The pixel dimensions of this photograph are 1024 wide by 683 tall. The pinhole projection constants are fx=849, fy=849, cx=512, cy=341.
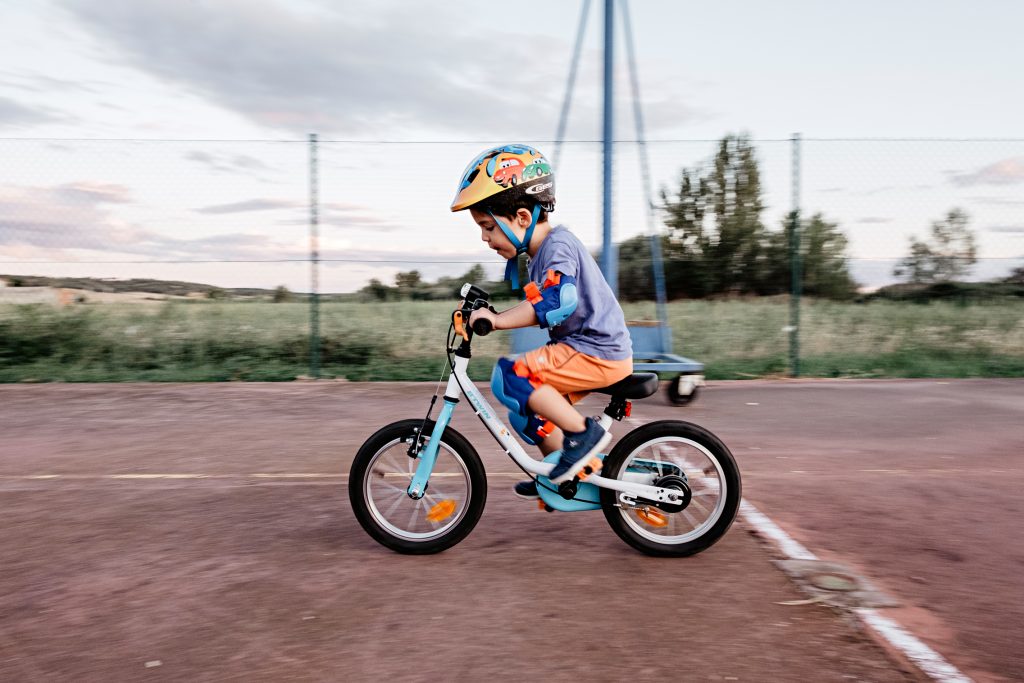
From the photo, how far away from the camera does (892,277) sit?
12.2 metres

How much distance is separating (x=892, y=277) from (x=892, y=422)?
527cm

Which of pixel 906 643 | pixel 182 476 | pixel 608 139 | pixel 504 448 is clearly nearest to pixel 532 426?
pixel 504 448

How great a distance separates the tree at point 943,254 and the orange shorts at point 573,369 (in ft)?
31.5

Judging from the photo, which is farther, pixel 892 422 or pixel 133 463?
pixel 892 422

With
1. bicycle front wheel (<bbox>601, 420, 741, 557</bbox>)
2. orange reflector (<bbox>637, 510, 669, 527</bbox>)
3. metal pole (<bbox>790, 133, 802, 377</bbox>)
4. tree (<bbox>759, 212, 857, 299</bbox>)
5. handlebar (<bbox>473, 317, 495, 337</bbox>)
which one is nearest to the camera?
handlebar (<bbox>473, 317, 495, 337</bbox>)

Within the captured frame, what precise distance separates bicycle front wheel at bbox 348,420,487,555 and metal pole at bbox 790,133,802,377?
7955 millimetres

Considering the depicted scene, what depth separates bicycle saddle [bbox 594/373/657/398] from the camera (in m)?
3.74

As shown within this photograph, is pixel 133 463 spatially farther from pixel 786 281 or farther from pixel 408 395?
pixel 786 281

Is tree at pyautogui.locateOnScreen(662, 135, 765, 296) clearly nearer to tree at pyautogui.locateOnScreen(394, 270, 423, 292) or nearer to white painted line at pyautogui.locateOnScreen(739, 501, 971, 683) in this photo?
tree at pyautogui.locateOnScreen(394, 270, 423, 292)

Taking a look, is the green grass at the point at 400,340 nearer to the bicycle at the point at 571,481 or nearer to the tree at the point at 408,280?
the tree at the point at 408,280

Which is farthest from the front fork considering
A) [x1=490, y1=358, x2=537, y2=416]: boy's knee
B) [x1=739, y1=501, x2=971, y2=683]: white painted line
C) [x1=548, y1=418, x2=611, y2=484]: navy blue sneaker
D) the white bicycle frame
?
[x1=739, y1=501, x2=971, y2=683]: white painted line

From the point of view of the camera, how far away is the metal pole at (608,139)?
33.5 ft

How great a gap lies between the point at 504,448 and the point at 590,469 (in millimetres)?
407

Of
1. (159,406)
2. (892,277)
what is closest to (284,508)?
(159,406)
